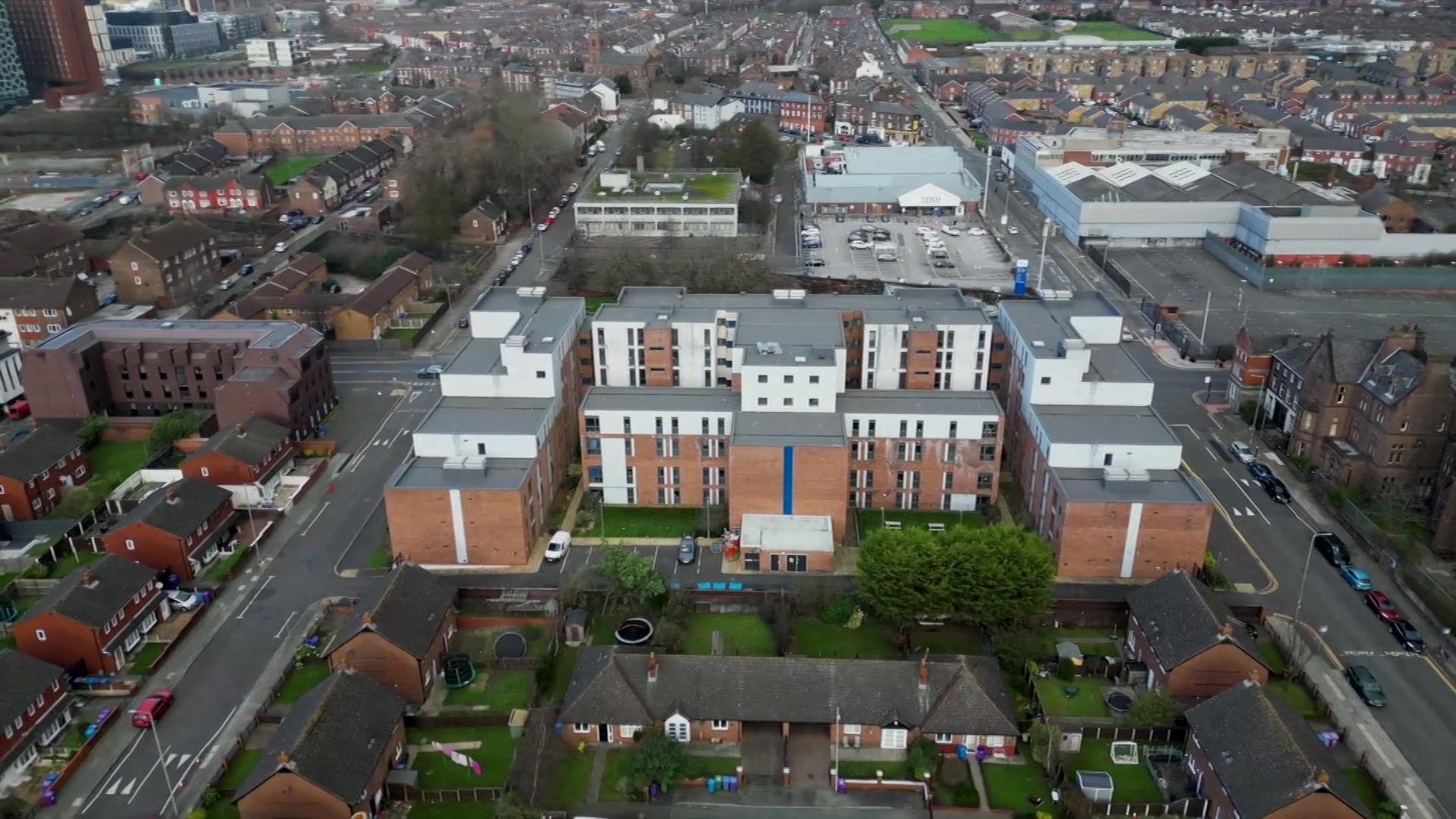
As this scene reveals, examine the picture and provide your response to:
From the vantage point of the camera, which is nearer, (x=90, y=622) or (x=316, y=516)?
(x=90, y=622)

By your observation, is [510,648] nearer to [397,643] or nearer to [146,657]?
[397,643]

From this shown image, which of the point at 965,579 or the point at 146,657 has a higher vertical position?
the point at 965,579

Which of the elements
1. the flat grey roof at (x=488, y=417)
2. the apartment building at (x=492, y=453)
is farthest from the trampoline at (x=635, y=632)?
the flat grey roof at (x=488, y=417)

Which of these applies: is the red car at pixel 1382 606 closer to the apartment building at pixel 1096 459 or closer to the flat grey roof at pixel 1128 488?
the apartment building at pixel 1096 459

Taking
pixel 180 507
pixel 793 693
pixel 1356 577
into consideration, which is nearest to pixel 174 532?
pixel 180 507

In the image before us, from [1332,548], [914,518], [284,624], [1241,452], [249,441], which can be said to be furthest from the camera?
[1241,452]

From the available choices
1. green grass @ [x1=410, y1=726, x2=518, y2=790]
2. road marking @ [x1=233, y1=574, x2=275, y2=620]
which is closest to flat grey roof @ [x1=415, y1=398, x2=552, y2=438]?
road marking @ [x1=233, y1=574, x2=275, y2=620]

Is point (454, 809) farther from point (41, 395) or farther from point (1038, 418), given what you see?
point (41, 395)
